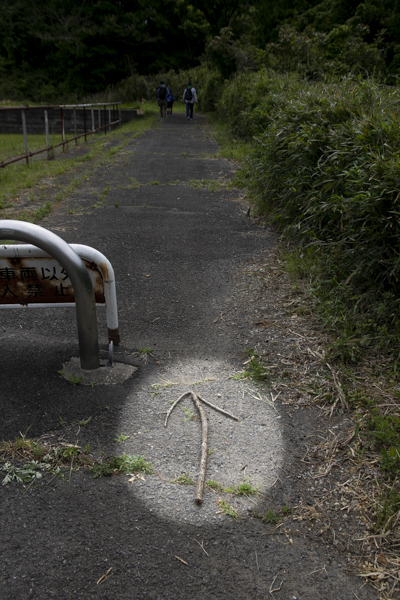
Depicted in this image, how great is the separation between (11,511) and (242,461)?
1071 mm

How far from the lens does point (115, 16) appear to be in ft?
140

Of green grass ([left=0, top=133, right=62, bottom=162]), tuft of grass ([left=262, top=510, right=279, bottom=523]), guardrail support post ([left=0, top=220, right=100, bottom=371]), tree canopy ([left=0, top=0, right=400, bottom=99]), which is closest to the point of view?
tuft of grass ([left=262, top=510, right=279, bottom=523])

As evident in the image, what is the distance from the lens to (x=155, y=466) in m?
2.28

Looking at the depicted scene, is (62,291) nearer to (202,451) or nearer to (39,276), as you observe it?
(39,276)

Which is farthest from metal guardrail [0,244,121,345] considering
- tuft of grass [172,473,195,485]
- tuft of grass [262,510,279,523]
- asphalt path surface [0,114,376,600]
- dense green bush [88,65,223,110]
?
dense green bush [88,65,223,110]

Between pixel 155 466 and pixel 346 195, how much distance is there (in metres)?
3.21

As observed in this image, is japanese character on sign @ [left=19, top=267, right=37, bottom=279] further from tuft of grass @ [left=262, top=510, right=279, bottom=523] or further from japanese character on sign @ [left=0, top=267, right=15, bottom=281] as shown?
tuft of grass @ [left=262, top=510, right=279, bottom=523]

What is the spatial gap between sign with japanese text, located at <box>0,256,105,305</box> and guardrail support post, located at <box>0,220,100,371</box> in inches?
8.8

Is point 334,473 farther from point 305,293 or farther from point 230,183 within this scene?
point 230,183

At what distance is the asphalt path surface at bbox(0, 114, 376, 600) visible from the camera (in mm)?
1777

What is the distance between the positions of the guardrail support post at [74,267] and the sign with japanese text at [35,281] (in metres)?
0.22

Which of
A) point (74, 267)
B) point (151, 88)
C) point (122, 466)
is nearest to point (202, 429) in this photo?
point (122, 466)

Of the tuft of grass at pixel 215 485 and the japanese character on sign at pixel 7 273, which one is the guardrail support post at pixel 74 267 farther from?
the tuft of grass at pixel 215 485

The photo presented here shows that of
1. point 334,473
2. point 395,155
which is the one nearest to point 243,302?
point 395,155
